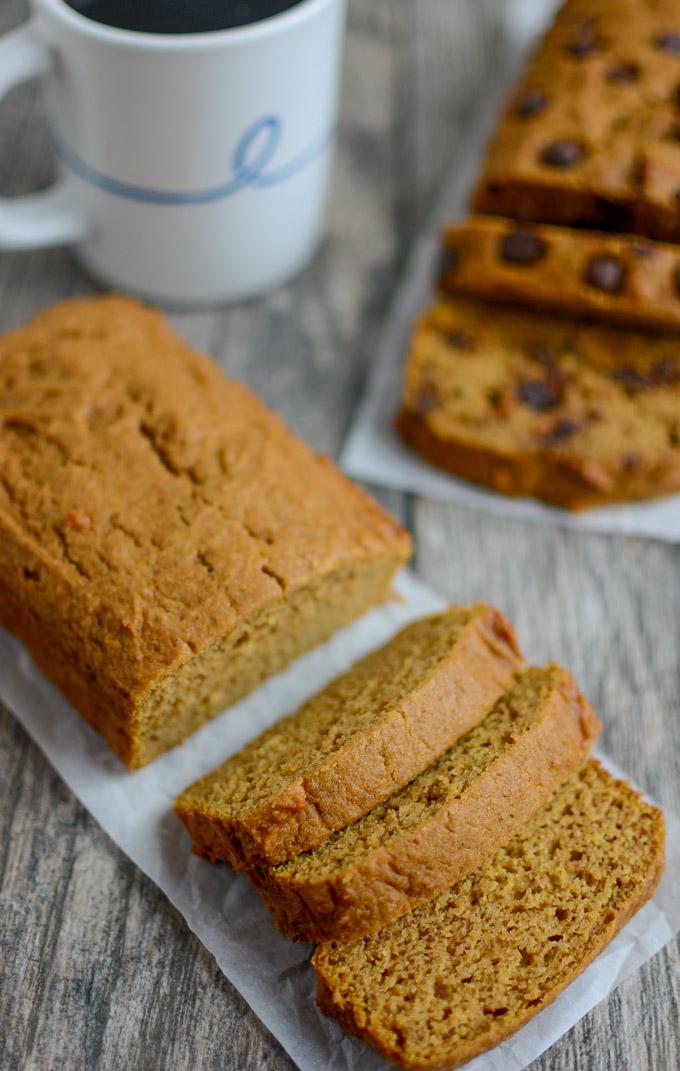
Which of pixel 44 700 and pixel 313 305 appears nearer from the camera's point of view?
pixel 44 700

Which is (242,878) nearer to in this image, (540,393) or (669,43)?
(540,393)

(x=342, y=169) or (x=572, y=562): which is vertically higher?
(x=342, y=169)

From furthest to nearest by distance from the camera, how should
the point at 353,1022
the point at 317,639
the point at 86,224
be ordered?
the point at 86,224 < the point at 317,639 < the point at 353,1022

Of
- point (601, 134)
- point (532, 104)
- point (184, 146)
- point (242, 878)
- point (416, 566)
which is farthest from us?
point (532, 104)

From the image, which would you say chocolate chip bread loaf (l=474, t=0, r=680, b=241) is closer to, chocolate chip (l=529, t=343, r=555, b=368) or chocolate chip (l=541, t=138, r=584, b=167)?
chocolate chip (l=541, t=138, r=584, b=167)

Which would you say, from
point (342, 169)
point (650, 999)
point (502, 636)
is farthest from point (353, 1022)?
point (342, 169)

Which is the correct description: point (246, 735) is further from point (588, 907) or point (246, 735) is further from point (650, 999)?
point (650, 999)

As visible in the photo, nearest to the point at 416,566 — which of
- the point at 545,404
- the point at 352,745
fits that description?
the point at 545,404

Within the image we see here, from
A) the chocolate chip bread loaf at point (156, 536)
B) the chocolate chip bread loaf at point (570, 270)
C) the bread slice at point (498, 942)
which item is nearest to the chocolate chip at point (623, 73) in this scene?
the chocolate chip bread loaf at point (570, 270)
